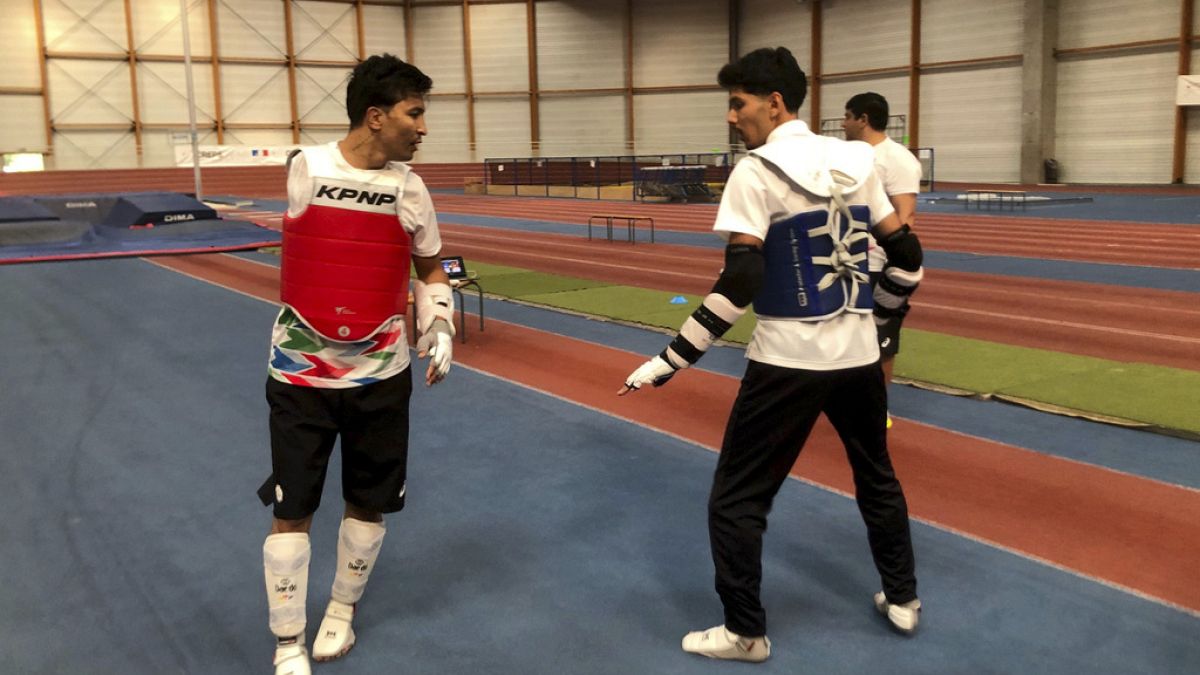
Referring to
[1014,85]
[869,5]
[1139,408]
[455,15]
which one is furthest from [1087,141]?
[1139,408]

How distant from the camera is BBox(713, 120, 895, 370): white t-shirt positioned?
3.34m

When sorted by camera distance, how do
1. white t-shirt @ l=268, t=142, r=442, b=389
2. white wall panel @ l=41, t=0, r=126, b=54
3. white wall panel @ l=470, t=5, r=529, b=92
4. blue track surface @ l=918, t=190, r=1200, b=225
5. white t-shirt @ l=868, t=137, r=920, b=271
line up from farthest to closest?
white wall panel @ l=470, t=5, r=529, b=92
white wall panel @ l=41, t=0, r=126, b=54
blue track surface @ l=918, t=190, r=1200, b=225
white t-shirt @ l=868, t=137, r=920, b=271
white t-shirt @ l=268, t=142, r=442, b=389

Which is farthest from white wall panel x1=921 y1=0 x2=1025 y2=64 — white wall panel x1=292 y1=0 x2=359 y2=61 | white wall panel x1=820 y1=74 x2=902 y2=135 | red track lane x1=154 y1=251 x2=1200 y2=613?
red track lane x1=154 y1=251 x2=1200 y2=613

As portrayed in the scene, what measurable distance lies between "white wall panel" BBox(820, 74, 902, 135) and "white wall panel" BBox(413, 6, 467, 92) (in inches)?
617

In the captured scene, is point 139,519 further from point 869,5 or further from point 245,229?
point 869,5

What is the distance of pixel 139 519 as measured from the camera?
513 cm

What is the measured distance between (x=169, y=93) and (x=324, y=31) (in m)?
6.82

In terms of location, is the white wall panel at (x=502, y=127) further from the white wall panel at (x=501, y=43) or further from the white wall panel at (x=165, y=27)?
the white wall panel at (x=165, y=27)

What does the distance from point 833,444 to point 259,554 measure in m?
3.46

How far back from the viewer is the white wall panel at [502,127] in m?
44.4

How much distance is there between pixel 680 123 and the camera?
43.1 metres

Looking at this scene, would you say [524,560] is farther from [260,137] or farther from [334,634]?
[260,137]

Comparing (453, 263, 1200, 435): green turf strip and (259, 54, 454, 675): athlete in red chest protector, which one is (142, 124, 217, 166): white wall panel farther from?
(259, 54, 454, 675): athlete in red chest protector

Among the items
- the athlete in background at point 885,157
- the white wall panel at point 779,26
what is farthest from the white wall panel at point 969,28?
the athlete in background at point 885,157
